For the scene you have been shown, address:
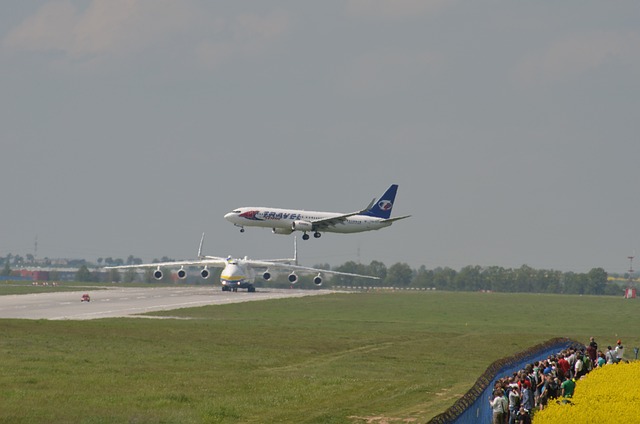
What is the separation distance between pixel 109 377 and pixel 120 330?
25592 mm

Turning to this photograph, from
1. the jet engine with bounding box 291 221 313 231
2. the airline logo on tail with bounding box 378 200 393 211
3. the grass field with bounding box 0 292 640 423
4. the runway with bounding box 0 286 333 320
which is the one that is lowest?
the grass field with bounding box 0 292 640 423

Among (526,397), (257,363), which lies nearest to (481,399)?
(526,397)

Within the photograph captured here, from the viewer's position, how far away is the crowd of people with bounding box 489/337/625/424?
2878 cm

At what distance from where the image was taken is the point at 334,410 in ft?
126

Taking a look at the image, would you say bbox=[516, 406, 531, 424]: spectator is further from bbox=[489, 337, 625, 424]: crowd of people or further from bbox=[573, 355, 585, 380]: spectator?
bbox=[573, 355, 585, 380]: spectator

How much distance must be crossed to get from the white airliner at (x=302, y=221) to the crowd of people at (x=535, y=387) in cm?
7473

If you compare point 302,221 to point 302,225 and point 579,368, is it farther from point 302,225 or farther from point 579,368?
point 579,368

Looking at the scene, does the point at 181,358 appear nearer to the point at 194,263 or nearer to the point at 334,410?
the point at 334,410

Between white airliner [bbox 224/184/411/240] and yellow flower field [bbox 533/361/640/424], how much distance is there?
77.5 m

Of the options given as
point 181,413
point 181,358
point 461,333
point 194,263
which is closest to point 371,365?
point 181,358

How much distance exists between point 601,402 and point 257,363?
24.8m

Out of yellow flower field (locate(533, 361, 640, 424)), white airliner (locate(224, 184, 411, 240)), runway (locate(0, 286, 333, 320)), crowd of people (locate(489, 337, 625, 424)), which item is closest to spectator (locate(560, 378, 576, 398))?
crowd of people (locate(489, 337, 625, 424))

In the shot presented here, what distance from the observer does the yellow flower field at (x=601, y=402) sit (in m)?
28.9

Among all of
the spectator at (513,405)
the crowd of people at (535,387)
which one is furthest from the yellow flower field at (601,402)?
the spectator at (513,405)
